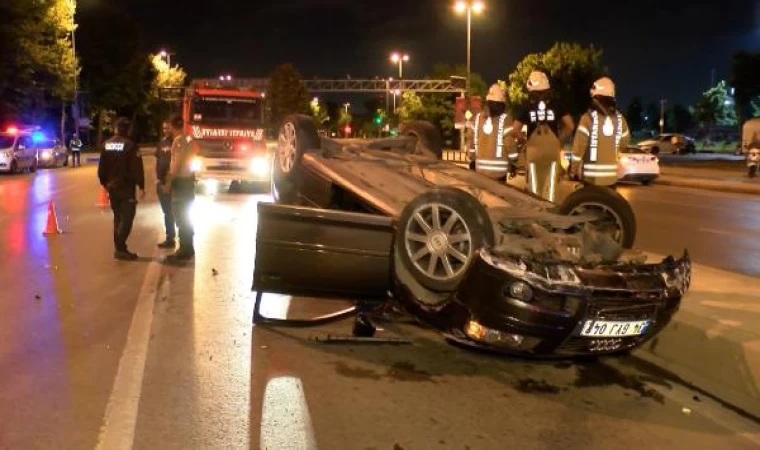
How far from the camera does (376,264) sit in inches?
239

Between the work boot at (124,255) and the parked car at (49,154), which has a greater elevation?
the parked car at (49,154)

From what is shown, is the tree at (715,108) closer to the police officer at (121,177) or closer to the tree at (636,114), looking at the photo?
the tree at (636,114)

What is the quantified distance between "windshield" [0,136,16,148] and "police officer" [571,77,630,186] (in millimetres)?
28230

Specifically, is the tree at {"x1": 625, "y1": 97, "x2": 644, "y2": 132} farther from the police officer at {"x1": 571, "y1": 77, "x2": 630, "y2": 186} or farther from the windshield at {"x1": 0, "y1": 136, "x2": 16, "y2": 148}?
the police officer at {"x1": 571, "y1": 77, "x2": 630, "y2": 186}

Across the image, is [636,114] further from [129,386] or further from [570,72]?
[129,386]

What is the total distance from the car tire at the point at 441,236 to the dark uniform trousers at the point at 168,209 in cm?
632

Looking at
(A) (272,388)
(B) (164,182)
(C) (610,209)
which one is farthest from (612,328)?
(B) (164,182)

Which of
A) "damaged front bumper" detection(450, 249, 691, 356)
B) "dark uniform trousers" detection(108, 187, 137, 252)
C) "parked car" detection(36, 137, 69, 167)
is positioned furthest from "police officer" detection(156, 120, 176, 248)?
"parked car" detection(36, 137, 69, 167)

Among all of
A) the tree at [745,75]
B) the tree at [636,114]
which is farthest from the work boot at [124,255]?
the tree at [636,114]

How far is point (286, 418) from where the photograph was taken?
495 centimetres

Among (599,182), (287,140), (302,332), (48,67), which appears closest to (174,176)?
(287,140)

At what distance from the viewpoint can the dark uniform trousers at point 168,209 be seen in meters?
11.5

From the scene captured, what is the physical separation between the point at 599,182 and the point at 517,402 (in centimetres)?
383

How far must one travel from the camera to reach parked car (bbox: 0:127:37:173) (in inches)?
1231
